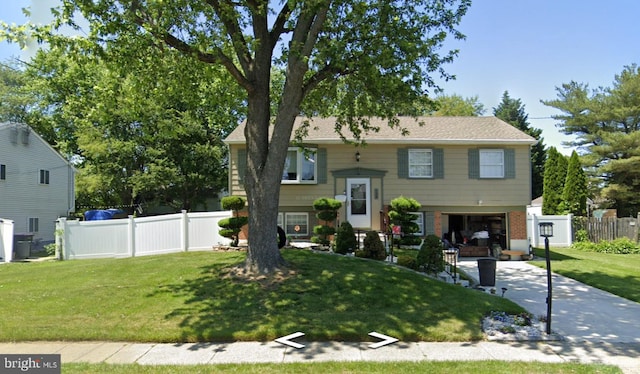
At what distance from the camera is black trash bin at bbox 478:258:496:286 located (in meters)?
9.66

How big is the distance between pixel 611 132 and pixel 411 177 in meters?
20.4

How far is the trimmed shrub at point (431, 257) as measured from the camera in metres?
9.80

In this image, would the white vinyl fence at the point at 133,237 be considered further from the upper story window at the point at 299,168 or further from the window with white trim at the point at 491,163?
the window with white trim at the point at 491,163

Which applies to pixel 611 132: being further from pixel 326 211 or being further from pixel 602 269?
pixel 326 211

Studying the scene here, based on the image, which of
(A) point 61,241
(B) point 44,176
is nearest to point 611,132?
(A) point 61,241

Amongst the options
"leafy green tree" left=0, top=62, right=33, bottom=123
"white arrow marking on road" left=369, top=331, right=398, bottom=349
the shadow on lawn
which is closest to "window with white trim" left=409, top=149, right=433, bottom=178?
the shadow on lawn

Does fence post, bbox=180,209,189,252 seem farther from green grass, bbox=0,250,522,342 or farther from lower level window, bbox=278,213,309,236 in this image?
green grass, bbox=0,250,522,342

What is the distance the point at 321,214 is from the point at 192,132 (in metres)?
17.2

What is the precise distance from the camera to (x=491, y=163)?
1634 centimetres

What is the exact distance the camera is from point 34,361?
18.2 feet

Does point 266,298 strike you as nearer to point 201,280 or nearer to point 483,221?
point 201,280

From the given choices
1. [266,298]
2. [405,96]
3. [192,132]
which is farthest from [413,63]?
[192,132]

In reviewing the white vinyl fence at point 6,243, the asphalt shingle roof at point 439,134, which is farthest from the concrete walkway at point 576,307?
the white vinyl fence at point 6,243
